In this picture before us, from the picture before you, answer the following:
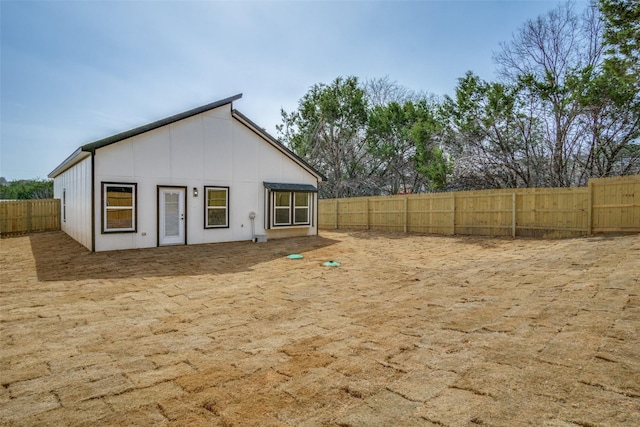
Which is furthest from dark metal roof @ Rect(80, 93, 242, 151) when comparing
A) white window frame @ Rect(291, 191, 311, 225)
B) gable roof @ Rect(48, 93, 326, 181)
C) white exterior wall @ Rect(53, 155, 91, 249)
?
white window frame @ Rect(291, 191, 311, 225)

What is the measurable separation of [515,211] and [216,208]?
36.9 ft

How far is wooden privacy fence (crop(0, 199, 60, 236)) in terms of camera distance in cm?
1666

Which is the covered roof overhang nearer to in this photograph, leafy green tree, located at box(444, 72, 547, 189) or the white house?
the white house

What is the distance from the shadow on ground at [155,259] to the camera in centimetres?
762

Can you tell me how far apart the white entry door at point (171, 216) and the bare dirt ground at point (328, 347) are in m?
4.24

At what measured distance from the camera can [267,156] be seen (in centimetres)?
1399

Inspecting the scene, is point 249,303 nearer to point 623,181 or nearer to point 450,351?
point 450,351

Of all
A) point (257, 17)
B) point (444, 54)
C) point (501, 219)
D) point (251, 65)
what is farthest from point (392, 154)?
point (257, 17)

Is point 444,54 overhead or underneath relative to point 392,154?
overhead

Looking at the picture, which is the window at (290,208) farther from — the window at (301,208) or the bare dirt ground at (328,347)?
the bare dirt ground at (328,347)

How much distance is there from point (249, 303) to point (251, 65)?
11348 millimetres

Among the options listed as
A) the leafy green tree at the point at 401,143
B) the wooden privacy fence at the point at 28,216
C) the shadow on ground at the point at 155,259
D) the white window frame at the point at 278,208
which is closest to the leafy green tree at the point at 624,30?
the leafy green tree at the point at 401,143

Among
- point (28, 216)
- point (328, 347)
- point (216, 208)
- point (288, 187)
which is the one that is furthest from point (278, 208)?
point (28, 216)

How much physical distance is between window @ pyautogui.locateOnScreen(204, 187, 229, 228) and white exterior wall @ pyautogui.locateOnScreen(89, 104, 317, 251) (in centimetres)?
16
